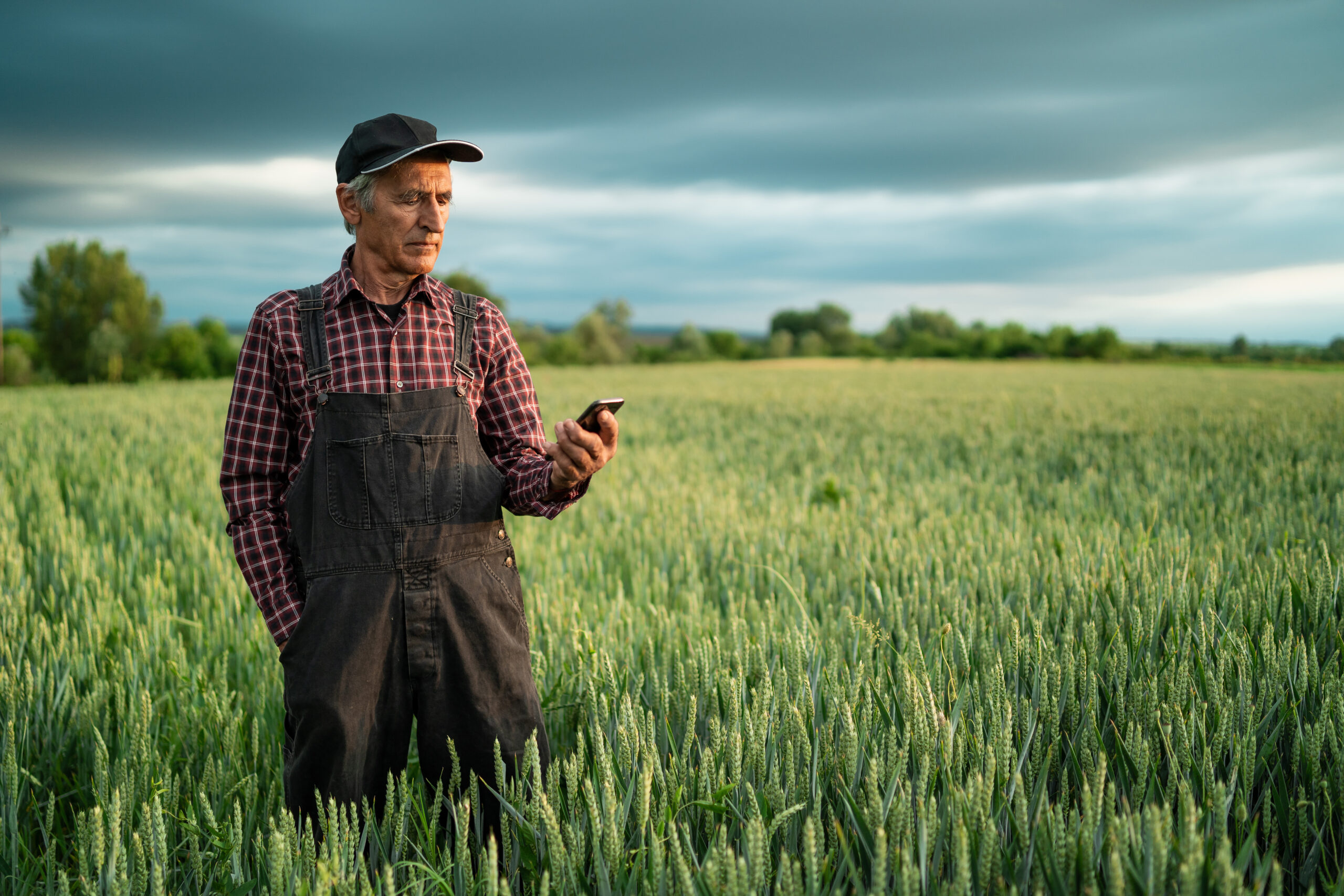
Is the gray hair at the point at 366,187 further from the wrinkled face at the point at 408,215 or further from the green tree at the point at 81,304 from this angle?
the green tree at the point at 81,304

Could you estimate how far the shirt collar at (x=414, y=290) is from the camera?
83.7 inches

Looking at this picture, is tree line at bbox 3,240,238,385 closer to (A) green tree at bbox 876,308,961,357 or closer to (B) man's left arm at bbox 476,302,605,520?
(A) green tree at bbox 876,308,961,357

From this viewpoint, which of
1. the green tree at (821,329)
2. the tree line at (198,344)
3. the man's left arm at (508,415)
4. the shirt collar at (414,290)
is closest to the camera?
the shirt collar at (414,290)

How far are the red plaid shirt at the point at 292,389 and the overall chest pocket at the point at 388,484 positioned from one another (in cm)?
15

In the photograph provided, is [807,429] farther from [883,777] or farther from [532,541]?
[883,777]

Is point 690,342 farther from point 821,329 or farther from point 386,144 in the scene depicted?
point 386,144

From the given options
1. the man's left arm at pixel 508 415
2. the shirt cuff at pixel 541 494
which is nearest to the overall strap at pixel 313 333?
the man's left arm at pixel 508 415

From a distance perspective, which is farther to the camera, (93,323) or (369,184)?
(93,323)

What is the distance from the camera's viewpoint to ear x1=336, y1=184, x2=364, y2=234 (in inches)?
82.4

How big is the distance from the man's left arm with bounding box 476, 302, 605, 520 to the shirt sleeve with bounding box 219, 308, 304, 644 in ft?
1.71

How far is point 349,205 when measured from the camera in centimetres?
212

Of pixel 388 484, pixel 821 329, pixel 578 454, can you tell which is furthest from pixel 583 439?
pixel 821 329

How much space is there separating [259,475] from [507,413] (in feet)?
2.16

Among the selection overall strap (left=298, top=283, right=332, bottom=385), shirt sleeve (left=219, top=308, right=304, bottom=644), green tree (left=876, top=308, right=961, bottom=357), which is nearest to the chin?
overall strap (left=298, top=283, right=332, bottom=385)
